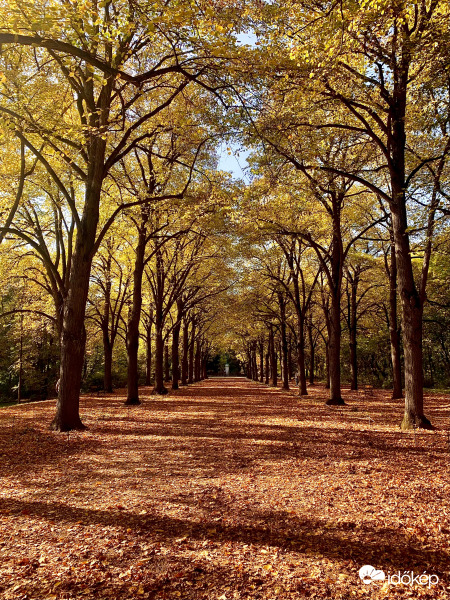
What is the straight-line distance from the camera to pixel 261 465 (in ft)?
22.2

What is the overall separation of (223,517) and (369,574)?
1.79m

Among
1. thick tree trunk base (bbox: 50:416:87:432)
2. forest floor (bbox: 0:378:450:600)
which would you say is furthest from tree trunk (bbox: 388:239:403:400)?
thick tree trunk base (bbox: 50:416:87:432)

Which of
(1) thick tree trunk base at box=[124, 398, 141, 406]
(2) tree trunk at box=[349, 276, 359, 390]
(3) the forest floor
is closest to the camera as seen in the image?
(3) the forest floor

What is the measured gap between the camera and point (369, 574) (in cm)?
318

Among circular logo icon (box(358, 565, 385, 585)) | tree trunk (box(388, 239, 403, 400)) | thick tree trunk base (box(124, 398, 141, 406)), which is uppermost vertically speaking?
tree trunk (box(388, 239, 403, 400))

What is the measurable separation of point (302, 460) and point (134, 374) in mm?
11656

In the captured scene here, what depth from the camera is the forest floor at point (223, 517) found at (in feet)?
10.1

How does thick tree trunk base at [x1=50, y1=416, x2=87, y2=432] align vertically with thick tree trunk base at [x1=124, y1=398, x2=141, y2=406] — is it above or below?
above

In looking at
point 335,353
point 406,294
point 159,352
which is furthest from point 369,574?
point 159,352

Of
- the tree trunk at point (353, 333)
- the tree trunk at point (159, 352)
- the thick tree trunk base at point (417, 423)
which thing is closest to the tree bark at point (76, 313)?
the thick tree trunk base at point (417, 423)

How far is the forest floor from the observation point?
3086mm

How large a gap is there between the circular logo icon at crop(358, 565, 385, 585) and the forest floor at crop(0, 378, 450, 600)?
56mm

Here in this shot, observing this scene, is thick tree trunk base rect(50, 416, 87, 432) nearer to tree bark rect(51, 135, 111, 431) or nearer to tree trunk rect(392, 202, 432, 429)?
tree bark rect(51, 135, 111, 431)

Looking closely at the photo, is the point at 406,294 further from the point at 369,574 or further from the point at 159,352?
the point at 159,352
